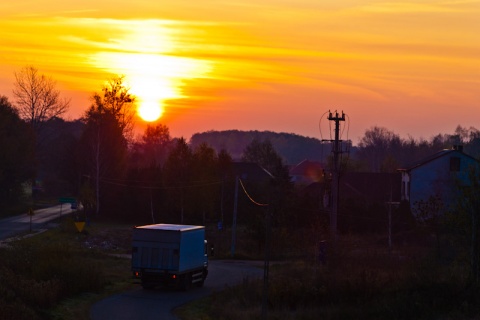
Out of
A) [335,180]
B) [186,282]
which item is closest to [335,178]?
[335,180]

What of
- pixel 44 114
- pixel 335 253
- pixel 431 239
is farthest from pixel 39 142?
pixel 335 253

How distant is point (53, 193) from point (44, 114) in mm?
24895

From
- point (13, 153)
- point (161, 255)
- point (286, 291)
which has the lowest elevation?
point (286, 291)

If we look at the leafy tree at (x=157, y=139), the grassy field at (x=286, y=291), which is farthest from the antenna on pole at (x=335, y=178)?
the leafy tree at (x=157, y=139)

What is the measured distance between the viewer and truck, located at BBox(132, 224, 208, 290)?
1352 inches

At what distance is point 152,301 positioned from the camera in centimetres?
3216

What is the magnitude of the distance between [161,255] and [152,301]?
276 cm

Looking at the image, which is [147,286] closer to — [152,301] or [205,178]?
[152,301]

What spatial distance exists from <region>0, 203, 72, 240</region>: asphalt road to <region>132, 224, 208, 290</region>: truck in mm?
28315

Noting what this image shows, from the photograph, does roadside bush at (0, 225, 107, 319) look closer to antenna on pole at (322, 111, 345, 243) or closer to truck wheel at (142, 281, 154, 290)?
truck wheel at (142, 281, 154, 290)

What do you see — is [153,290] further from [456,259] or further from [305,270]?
[456,259]

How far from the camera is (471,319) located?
2566 centimetres

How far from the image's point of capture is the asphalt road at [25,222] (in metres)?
67.1

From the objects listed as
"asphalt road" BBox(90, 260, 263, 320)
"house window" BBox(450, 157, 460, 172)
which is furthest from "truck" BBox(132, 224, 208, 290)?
"house window" BBox(450, 157, 460, 172)
